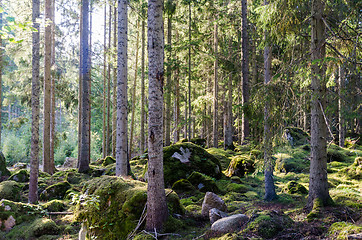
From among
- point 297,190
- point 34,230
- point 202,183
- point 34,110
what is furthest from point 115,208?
point 297,190

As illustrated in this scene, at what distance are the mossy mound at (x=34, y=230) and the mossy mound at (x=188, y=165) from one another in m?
4.08

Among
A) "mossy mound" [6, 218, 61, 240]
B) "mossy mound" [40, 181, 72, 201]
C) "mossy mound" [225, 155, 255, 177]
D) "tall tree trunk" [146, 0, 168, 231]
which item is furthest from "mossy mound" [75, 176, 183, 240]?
"mossy mound" [225, 155, 255, 177]

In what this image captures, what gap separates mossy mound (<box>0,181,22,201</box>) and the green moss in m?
9.37

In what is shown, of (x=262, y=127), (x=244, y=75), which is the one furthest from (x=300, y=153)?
(x=262, y=127)

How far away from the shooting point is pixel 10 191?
8.42 metres

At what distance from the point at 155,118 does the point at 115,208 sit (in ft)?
7.33

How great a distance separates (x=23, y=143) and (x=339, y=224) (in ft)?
108

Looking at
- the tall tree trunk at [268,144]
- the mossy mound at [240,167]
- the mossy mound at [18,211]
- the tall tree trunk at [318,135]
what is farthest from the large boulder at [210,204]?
the mossy mound at [240,167]

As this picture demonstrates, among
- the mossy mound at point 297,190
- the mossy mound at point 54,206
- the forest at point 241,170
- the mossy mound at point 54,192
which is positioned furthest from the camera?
the mossy mound at point 54,192

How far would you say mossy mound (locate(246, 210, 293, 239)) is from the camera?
13.3 ft

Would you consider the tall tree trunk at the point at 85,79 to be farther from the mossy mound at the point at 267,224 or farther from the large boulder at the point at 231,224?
the mossy mound at the point at 267,224

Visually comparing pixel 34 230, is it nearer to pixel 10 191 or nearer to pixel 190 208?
pixel 10 191

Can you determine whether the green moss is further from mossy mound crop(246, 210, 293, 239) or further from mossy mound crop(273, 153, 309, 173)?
mossy mound crop(273, 153, 309, 173)

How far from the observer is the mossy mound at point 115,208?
4926 millimetres
